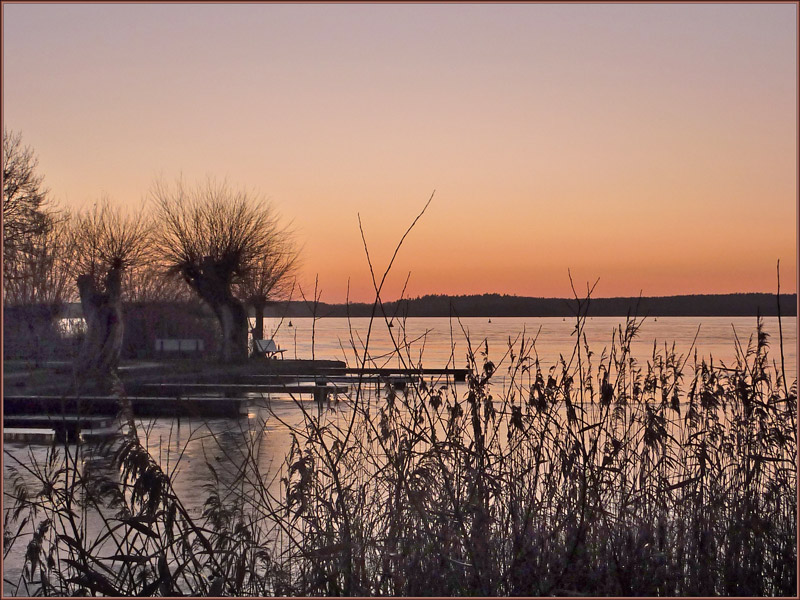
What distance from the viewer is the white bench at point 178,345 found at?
1278 inches

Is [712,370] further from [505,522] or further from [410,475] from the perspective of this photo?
[410,475]

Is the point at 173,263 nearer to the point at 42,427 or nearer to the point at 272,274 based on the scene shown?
the point at 272,274

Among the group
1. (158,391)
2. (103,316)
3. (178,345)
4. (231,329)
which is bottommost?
(158,391)

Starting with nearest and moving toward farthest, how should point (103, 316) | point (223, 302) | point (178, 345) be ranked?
1. point (103, 316)
2. point (223, 302)
3. point (178, 345)

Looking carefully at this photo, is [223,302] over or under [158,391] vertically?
over

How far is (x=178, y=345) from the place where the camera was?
32562 millimetres

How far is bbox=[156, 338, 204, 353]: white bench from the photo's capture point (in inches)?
1278

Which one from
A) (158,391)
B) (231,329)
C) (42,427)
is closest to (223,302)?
(231,329)

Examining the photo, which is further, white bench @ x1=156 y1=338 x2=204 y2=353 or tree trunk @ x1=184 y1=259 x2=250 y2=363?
white bench @ x1=156 y1=338 x2=204 y2=353

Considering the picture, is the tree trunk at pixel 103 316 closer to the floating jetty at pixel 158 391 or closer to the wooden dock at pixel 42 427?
the floating jetty at pixel 158 391

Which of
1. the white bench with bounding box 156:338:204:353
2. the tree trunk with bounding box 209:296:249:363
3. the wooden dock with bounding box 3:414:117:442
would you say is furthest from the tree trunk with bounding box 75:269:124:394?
the wooden dock with bounding box 3:414:117:442

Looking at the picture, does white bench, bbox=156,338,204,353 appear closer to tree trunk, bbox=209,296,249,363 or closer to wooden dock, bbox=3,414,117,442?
tree trunk, bbox=209,296,249,363

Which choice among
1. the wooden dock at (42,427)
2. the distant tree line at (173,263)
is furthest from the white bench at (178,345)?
the wooden dock at (42,427)

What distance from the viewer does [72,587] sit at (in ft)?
14.1
